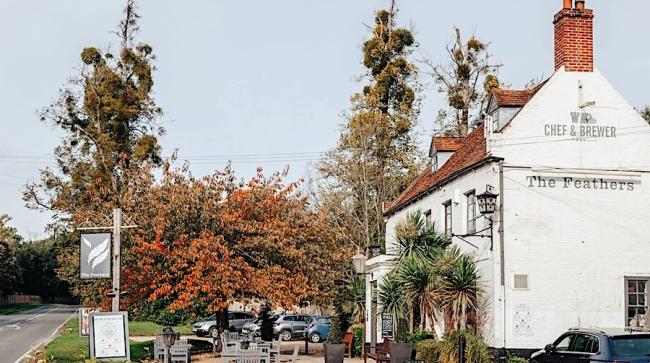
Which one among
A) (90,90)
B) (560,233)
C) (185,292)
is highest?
(90,90)

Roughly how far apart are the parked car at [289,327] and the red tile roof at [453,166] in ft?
37.3

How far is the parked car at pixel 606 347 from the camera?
1489 centimetres

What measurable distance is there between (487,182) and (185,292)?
371 inches

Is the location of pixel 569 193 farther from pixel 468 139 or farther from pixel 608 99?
pixel 468 139

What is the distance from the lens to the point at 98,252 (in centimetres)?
2011

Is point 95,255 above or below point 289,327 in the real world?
above

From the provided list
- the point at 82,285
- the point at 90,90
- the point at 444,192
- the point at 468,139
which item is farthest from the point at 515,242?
the point at 90,90

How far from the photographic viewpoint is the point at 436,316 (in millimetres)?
23719

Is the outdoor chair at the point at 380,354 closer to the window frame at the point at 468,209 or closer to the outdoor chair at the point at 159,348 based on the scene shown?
the window frame at the point at 468,209

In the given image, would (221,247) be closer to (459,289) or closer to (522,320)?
(459,289)

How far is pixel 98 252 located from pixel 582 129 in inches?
498

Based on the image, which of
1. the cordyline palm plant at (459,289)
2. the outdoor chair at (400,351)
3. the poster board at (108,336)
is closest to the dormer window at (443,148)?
the cordyline palm plant at (459,289)

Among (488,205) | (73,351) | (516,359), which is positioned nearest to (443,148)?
(488,205)

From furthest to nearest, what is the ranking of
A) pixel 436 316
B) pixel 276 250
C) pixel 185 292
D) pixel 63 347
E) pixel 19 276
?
pixel 19 276, pixel 63 347, pixel 276 250, pixel 185 292, pixel 436 316
